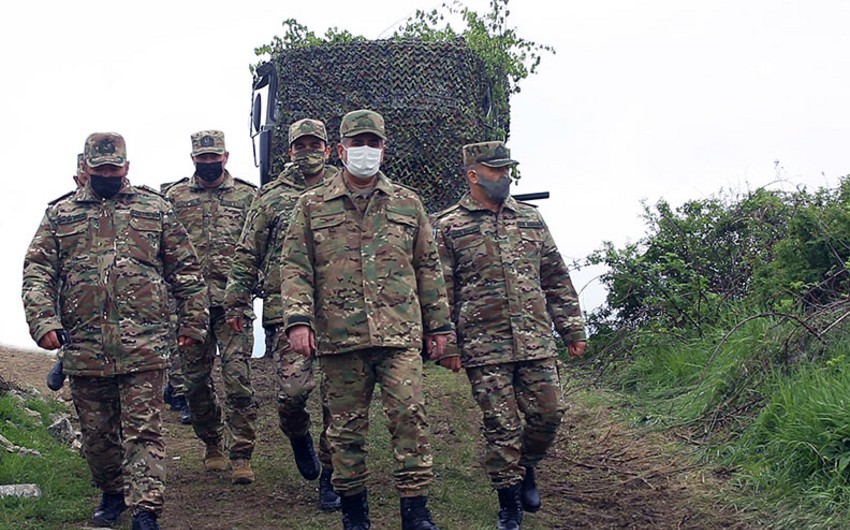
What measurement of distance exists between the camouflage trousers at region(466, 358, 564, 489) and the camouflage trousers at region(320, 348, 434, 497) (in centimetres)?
60

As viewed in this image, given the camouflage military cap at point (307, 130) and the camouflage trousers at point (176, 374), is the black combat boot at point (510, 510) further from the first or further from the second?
the camouflage trousers at point (176, 374)

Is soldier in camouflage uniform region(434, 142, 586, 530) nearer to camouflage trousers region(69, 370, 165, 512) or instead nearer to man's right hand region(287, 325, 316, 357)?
man's right hand region(287, 325, 316, 357)

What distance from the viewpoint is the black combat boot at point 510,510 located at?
5348mm

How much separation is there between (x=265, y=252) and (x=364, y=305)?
1.33 m

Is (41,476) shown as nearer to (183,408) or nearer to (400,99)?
(183,408)

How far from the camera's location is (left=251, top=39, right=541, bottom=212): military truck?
10414mm

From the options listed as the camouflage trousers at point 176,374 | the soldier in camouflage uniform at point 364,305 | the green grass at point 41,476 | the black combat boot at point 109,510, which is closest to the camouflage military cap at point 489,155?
the soldier in camouflage uniform at point 364,305

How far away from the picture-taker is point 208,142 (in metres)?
6.96

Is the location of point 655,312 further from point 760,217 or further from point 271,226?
point 271,226

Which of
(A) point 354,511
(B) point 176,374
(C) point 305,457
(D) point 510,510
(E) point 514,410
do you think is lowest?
(D) point 510,510

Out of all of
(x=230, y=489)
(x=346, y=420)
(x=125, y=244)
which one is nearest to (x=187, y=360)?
(x=230, y=489)

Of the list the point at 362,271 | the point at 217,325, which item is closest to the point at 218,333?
the point at 217,325

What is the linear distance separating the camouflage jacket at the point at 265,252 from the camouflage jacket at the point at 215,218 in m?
0.83

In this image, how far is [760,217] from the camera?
35.5ft
